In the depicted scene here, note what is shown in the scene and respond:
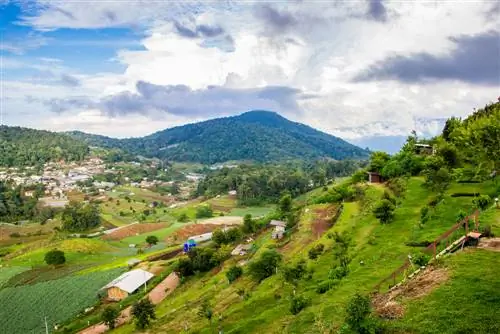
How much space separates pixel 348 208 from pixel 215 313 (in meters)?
26.1

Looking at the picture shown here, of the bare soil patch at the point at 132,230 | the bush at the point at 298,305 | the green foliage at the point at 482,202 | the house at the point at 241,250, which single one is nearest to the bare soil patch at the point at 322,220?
the house at the point at 241,250

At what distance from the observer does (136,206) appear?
579 feet

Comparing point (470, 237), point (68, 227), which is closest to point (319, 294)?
point (470, 237)

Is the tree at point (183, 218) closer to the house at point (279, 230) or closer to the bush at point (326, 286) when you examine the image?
the house at point (279, 230)

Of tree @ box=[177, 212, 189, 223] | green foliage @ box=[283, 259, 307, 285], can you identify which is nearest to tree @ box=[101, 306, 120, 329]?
green foliage @ box=[283, 259, 307, 285]

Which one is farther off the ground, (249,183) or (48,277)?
(249,183)

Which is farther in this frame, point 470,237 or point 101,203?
point 101,203

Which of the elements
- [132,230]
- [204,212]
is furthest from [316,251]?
[204,212]

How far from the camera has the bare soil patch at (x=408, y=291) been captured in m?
23.3

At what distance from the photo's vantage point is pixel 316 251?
150 ft

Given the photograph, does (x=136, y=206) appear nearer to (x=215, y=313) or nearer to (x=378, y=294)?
(x=215, y=313)

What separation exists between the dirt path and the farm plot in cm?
679

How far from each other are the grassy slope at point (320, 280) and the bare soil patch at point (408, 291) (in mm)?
2661

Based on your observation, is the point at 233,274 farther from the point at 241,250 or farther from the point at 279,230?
the point at 279,230
